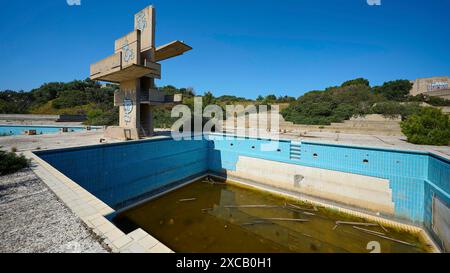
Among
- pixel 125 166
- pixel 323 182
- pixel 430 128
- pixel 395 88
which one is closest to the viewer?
pixel 125 166

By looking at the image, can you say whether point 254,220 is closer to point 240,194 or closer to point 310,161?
point 240,194

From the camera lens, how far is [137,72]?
29.1 ft

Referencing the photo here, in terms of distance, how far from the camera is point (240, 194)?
9.44 metres

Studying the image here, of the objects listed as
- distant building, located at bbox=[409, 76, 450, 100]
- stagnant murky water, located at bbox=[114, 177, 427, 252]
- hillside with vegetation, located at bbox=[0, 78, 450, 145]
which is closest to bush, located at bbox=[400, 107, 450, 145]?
hillside with vegetation, located at bbox=[0, 78, 450, 145]

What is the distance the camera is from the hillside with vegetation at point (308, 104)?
17781 millimetres

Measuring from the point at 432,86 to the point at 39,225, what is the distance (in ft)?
191

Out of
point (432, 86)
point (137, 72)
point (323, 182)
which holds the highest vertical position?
point (432, 86)

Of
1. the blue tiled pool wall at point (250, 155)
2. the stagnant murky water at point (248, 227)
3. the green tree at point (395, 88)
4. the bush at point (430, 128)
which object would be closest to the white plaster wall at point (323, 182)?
the blue tiled pool wall at point (250, 155)

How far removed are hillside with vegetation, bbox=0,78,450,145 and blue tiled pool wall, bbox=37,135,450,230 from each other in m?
4.25

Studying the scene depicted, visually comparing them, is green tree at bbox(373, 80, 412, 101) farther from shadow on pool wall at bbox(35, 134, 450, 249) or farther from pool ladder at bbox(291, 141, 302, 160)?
pool ladder at bbox(291, 141, 302, 160)

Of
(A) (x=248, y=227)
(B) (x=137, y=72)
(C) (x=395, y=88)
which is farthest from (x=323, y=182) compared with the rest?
(C) (x=395, y=88)

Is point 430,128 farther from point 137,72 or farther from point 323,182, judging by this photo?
point 137,72

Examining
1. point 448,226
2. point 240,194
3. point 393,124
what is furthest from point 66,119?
point 393,124
